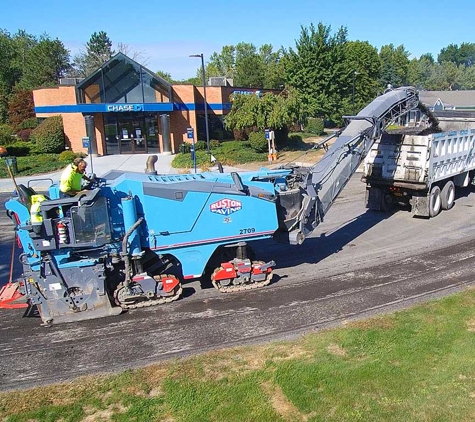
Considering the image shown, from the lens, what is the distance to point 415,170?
14180 millimetres

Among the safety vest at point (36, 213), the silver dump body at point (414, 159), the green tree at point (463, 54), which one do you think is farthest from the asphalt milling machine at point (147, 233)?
the green tree at point (463, 54)

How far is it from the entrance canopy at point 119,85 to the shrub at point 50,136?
99.2 inches

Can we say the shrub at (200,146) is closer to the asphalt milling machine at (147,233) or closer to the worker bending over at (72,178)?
the asphalt milling machine at (147,233)

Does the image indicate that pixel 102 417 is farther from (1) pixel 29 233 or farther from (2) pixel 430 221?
(2) pixel 430 221

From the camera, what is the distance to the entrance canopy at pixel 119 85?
3212 centimetres

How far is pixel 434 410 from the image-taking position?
18.7ft

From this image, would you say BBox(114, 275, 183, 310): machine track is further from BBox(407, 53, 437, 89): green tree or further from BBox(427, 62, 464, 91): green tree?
BBox(427, 62, 464, 91): green tree

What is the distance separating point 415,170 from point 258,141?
1725 centimetres

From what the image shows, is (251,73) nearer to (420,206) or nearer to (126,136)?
(126,136)

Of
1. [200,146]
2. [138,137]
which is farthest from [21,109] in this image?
[200,146]

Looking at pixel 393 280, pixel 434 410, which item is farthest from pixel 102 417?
pixel 393 280

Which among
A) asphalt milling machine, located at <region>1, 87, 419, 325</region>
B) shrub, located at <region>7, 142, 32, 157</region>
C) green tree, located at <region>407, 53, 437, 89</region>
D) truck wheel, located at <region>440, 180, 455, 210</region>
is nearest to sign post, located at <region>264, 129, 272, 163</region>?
truck wheel, located at <region>440, 180, 455, 210</region>

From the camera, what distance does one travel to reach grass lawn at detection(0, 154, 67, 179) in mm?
27645

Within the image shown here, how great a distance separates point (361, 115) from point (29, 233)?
8731mm
